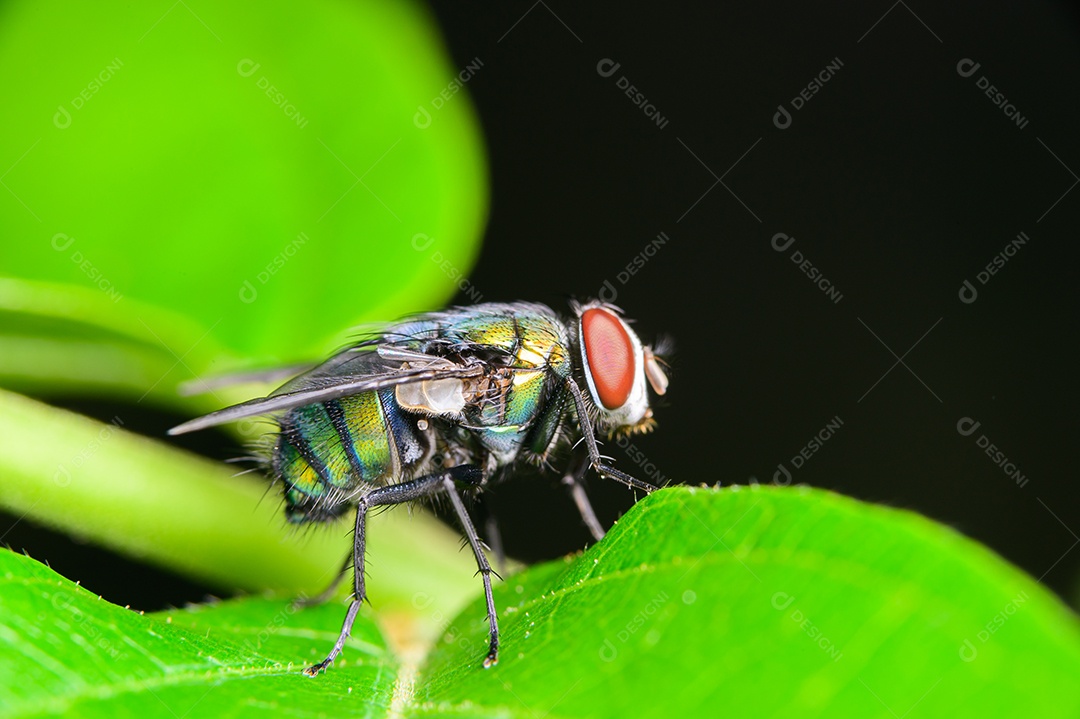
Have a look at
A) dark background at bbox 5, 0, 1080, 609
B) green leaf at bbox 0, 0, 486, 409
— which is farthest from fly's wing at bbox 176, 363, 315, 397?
dark background at bbox 5, 0, 1080, 609

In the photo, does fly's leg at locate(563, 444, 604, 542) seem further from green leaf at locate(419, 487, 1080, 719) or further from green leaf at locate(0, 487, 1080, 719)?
green leaf at locate(419, 487, 1080, 719)

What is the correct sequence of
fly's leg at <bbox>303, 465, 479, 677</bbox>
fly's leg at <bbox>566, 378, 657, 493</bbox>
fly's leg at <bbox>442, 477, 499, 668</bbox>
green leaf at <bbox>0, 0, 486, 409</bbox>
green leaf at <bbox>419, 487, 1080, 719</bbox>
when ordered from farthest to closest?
1. green leaf at <bbox>0, 0, 486, 409</bbox>
2. fly's leg at <bbox>566, 378, 657, 493</bbox>
3. fly's leg at <bbox>303, 465, 479, 677</bbox>
4. fly's leg at <bbox>442, 477, 499, 668</bbox>
5. green leaf at <bbox>419, 487, 1080, 719</bbox>

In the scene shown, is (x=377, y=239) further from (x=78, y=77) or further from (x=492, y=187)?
(x=492, y=187)

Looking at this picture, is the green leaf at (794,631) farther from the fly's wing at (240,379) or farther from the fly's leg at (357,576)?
the fly's wing at (240,379)

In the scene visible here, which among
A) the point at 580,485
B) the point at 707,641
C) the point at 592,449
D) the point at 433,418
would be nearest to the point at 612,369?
the point at 592,449

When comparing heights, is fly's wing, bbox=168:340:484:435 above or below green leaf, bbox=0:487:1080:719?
above

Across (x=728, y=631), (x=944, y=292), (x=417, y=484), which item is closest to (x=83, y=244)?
(x=417, y=484)

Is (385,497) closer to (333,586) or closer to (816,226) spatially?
(333,586)
